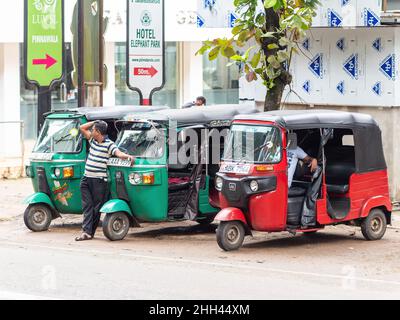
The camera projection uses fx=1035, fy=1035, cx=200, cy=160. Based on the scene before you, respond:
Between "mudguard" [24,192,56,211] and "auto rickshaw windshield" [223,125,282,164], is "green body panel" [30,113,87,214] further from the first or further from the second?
"auto rickshaw windshield" [223,125,282,164]

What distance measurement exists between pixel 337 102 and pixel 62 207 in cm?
524

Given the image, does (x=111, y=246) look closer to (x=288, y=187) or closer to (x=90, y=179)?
(x=90, y=179)

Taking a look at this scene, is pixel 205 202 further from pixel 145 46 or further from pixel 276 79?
pixel 145 46

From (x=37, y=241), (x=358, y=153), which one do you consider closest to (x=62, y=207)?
(x=37, y=241)

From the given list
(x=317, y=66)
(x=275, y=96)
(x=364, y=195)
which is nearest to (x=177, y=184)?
(x=275, y=96)

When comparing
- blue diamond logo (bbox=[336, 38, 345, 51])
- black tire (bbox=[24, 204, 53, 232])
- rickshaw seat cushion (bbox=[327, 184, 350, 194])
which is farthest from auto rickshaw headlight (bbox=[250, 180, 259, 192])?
blue diamond logo (bbox=[336, 38, 345, 51])

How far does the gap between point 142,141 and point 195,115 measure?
0.89m

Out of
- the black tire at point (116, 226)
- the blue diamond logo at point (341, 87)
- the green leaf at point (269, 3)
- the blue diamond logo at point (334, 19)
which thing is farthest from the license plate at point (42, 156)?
the blue diamond logo at point (341, 87)

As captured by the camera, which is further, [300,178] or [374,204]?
[374,204]

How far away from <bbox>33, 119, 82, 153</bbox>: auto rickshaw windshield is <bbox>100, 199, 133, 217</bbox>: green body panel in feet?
4.83

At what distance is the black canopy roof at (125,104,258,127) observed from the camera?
49.3ft

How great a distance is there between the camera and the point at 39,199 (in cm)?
1581

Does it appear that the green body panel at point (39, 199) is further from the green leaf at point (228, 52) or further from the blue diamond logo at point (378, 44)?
the blue diamond logo at point (378, 44)

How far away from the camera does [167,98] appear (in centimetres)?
3303
